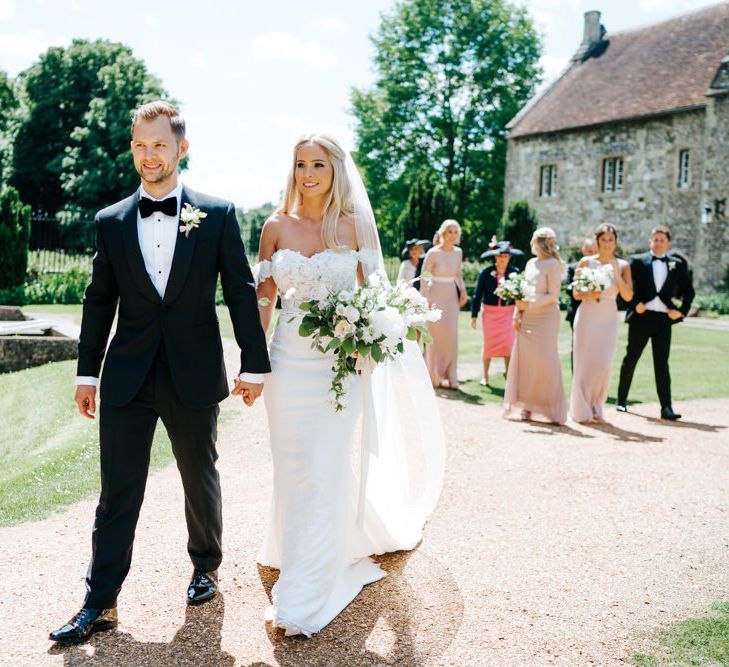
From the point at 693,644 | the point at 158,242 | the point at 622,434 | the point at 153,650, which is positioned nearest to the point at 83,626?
the point at 153,650

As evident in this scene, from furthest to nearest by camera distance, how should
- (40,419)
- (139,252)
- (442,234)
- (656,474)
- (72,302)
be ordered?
(72,302), (442,234), (40,419), (656,474), (139,252)

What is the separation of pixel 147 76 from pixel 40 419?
34864 millimetres

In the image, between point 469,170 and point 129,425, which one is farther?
point 469,170

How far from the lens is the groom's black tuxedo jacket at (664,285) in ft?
33.1

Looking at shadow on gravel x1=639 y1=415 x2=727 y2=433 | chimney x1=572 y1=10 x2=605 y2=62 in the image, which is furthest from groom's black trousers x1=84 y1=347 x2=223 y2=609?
chimney x1=572 y1=10 x2=605 y2=62

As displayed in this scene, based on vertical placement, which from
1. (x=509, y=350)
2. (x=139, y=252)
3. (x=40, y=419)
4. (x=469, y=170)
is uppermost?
(x=469, y=170)

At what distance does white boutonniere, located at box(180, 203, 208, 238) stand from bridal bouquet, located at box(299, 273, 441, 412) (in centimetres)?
68

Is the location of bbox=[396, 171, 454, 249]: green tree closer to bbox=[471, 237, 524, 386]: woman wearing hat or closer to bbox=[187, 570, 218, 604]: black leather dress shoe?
bbox=[471, 237, 524, 386]: woman wearing hat

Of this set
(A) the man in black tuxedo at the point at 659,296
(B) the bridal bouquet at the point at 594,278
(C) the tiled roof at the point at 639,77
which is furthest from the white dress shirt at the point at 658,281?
(C) the tiled roof at the point at 639,77

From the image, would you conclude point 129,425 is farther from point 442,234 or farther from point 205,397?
point 442,234

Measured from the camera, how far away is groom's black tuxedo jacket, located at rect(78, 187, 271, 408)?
383 cm

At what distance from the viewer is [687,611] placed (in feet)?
13.8

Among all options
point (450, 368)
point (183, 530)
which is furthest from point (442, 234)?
point (183, 530)

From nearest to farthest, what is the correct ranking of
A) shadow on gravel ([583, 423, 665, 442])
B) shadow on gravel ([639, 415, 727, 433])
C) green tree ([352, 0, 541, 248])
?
shadow on gravel ([583, 423, 665, 442])
shadow on gravel ([639, 415, 727, 433])
green tree ([352, 0, 541, 248])
